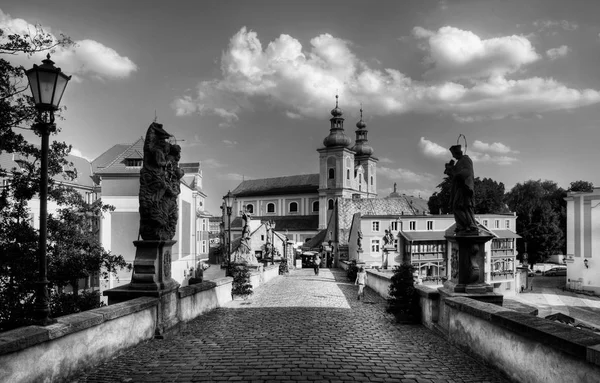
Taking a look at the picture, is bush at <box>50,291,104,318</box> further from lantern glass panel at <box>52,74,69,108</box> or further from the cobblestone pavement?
lantern glass panel at <box>52,74,69,108</box>

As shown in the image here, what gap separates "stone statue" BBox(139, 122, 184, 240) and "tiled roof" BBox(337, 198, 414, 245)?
2013 inches

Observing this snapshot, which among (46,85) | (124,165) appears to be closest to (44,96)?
(46,85)

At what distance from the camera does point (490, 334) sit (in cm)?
628

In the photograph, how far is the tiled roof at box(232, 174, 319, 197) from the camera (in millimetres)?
100944

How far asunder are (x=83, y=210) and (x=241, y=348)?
22.3 ft

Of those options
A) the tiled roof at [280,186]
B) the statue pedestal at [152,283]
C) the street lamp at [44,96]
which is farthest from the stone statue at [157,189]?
the tiled roof at [280,186]

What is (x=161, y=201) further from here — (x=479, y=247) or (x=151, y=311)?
(x=479, y=247)

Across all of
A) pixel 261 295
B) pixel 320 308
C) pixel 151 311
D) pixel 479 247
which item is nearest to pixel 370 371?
pixel 479 247

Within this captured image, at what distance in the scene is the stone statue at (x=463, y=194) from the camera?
8383mm

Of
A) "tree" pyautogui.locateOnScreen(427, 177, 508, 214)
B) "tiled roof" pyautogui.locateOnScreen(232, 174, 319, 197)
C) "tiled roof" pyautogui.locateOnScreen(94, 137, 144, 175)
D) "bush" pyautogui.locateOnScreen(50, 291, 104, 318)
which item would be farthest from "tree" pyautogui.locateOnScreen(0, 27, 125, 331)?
"tiled roof" pyautogui.locateOnScreen(232, 174, 319, 197)

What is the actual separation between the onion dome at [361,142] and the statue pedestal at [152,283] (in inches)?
3702

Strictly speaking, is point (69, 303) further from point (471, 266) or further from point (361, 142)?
point (361, 142)

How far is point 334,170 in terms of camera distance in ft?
297

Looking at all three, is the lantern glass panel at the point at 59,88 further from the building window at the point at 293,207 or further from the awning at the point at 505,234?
the building window at the point at 293,207
